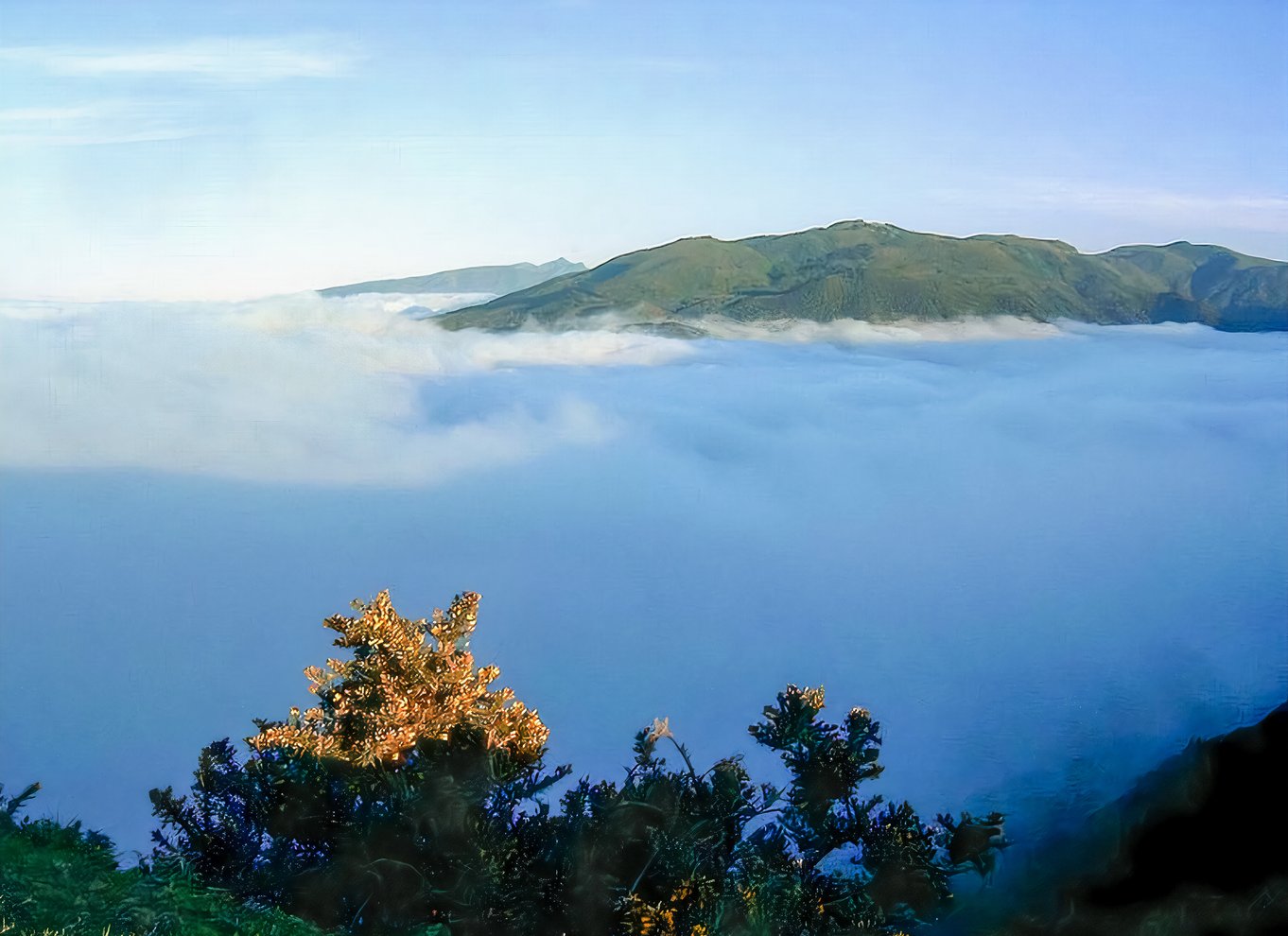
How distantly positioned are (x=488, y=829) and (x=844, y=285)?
126ft

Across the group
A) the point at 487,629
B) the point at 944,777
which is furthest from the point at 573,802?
the point at 487,629

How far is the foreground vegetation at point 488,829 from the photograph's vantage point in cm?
491

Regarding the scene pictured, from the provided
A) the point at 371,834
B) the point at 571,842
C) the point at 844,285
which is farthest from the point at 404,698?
the point at 844,285

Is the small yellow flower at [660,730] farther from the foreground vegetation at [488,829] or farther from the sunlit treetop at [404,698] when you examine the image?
the sunlit treetop at [404,698]

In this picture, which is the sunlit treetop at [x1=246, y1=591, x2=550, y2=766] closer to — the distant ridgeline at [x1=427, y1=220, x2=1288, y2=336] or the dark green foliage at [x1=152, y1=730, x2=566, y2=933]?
the dark green foliage at [x1=152, y1=730, x2=566, y2=933]

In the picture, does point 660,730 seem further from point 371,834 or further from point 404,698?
point 371,834

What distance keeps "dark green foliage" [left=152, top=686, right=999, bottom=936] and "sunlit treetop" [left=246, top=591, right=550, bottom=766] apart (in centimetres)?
10

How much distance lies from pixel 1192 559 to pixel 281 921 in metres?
40.0

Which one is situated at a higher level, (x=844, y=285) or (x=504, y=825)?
(x=844, y=285)

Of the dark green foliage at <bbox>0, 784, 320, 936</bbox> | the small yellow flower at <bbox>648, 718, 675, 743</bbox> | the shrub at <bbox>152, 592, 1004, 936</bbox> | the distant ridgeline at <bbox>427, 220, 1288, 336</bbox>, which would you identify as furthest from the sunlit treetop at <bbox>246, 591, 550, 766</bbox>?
the distant ridgeline at <bbox>427, 220, 1288, 336</bbox>

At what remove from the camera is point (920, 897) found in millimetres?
5418

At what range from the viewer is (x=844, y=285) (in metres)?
41.7

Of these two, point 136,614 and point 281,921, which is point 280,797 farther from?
point 136,614

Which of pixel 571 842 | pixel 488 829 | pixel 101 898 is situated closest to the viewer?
pixel 101 898
